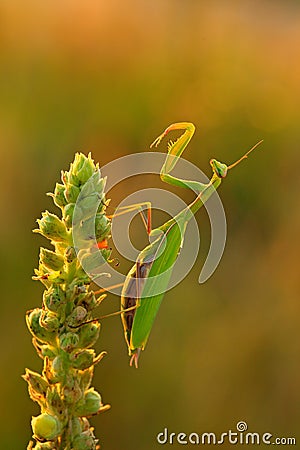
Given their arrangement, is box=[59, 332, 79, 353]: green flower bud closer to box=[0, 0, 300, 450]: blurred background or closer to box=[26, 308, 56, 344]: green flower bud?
box=[26, 308, 56, 344]: green flower bud

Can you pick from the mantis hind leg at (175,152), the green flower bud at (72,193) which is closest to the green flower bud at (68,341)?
the green flower bud at (72,193)

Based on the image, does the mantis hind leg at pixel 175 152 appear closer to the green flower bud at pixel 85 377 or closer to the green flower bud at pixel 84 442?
the green flower bud at pixel 85 377

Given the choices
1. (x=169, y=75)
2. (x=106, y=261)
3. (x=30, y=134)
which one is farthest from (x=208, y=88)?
(x=106, y=261)

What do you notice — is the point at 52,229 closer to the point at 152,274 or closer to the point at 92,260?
the point at 92,260

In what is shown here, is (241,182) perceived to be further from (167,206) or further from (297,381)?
(167,206)

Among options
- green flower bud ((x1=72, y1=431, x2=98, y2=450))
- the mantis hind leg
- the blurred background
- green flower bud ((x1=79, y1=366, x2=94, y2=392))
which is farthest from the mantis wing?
the blurred background

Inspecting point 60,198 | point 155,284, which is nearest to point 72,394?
point 60,198

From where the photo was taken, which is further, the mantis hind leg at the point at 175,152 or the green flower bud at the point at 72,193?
the mantis hind leg at the point at 175,152
